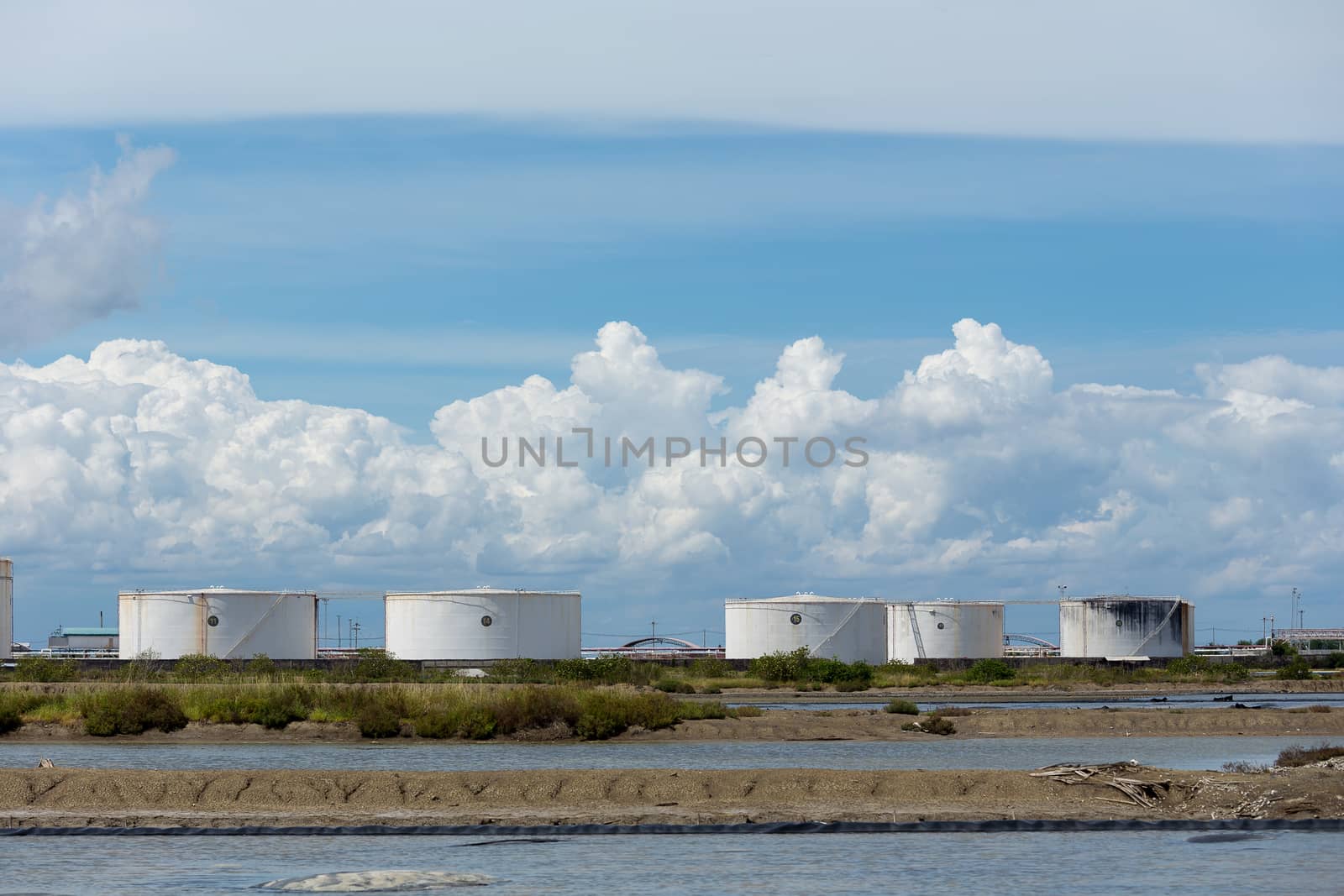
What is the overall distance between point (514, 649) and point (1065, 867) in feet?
235

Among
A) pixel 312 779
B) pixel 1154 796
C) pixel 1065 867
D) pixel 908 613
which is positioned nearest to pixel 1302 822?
pixel 1154 796

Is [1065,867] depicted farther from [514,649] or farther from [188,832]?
[514,649]

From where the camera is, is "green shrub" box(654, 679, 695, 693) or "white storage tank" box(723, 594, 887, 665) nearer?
"green shrub" box(654, 679, 695, 693)

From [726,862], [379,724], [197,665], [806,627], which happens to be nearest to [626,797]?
[726,862]

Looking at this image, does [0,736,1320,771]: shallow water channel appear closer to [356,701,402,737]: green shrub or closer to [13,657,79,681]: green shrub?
[356,701,402,737]: green shrub

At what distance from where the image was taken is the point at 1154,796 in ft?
78.3

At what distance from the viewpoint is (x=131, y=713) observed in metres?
44.8

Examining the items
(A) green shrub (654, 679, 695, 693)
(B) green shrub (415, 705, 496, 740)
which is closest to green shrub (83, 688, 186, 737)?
(B) green shrub (415, 705, 496, 740)

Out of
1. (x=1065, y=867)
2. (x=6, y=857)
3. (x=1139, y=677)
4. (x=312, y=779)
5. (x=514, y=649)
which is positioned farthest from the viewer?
(x=1139, y=677)

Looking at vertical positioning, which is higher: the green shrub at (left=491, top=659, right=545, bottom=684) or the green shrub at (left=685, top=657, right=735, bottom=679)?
the green shrub at (left=491, top=659, right=545, bottom=684)

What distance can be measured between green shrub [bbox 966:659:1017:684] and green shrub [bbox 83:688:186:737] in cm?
5956

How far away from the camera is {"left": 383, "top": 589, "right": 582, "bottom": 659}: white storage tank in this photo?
292 ft

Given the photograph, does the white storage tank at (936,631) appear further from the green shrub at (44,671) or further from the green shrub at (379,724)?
the green shrub at (379,724)

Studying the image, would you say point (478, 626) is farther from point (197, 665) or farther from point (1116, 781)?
point (1116, 781)
